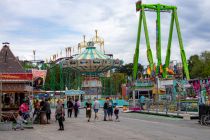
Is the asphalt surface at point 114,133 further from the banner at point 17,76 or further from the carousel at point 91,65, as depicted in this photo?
the carousel at point 91,65

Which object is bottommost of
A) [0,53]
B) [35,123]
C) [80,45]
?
[35,123]

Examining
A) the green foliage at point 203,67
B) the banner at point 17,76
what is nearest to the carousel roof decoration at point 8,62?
the banner at point 17,76

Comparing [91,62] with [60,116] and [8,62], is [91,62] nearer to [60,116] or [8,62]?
[8,62]

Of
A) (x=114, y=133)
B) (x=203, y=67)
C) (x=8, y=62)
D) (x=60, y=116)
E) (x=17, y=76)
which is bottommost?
(x=114, y=133)

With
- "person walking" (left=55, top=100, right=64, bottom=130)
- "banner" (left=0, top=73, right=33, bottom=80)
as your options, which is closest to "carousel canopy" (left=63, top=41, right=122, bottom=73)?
"banner" (left=0, top=73, right=33, bottom=80)

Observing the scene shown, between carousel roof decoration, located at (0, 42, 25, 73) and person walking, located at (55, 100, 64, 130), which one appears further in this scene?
carousel roof decoration, located at (0, 42, 25, 73)

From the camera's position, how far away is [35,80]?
28766mm

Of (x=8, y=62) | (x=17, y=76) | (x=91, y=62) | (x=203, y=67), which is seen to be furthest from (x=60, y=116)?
(x=203, y=67)

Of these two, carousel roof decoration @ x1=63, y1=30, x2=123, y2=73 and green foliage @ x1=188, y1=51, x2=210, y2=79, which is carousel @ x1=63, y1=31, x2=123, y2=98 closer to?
carousel roof decoration @ x1=63, y1=30, x2=123, y2=73

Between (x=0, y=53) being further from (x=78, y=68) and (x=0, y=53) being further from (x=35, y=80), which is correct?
(x=78, y=68)

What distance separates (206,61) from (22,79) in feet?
235

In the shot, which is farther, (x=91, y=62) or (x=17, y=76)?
(x=91, y=62)

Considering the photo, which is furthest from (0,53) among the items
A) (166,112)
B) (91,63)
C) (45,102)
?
(91,63)

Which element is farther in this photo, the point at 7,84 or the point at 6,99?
the point at 6,99
